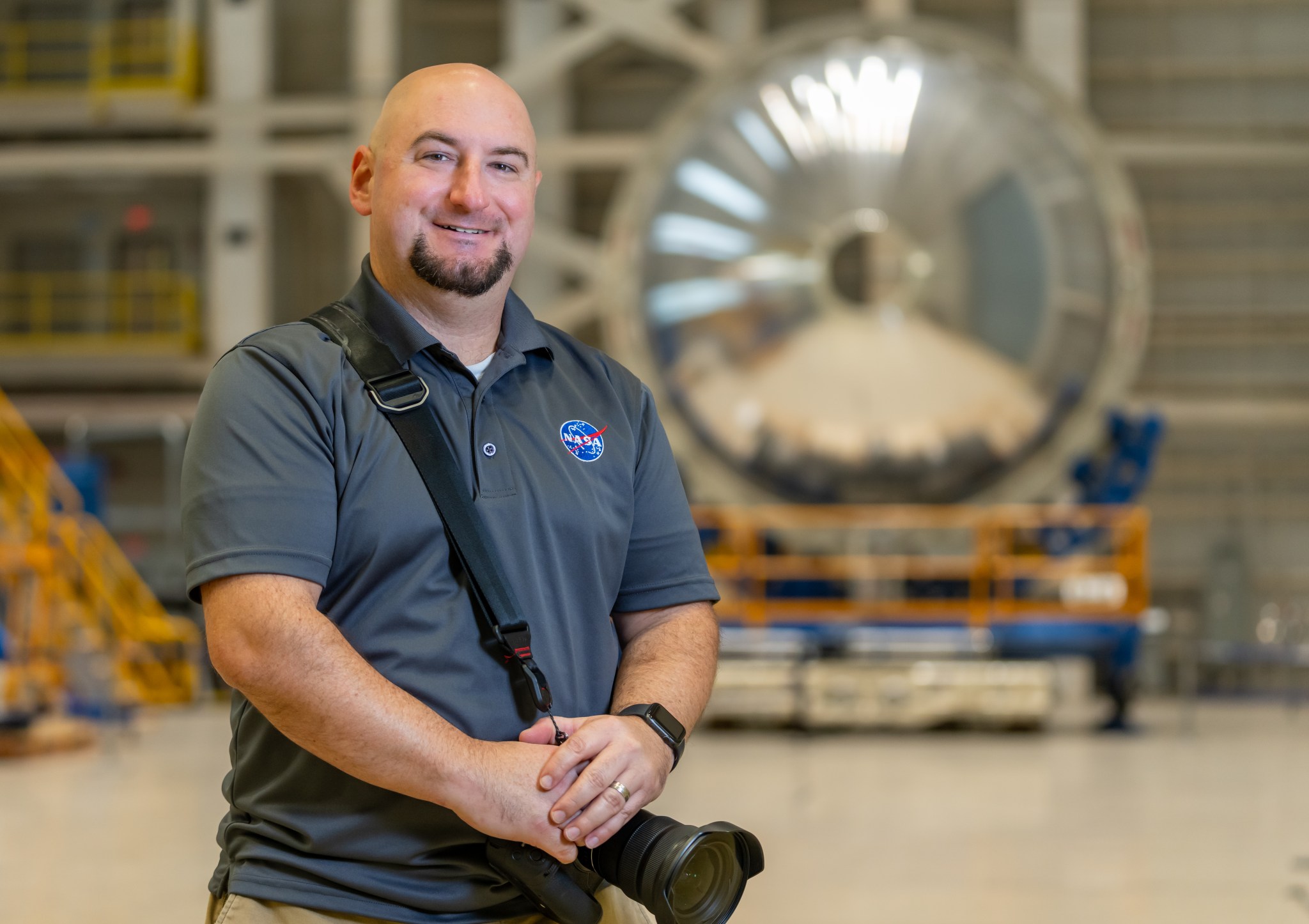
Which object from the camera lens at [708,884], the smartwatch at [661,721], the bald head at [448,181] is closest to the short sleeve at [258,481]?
the bald head at [448,181]

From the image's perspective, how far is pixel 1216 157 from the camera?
799 inches

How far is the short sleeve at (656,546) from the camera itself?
256cm

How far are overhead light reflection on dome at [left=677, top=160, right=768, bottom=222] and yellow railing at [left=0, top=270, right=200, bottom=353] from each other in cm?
1197

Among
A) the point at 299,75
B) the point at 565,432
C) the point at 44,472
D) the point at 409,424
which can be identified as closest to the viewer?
the point at 409,424

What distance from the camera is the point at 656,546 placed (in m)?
2.57

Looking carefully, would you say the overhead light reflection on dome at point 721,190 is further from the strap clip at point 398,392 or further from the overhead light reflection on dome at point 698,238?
the strap clip at point 398,392

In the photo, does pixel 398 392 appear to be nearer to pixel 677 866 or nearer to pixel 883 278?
pixel 677 866

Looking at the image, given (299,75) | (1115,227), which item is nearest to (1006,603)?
(1115,227)

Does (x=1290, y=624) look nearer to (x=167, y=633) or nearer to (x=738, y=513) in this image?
(x=738, y=513)

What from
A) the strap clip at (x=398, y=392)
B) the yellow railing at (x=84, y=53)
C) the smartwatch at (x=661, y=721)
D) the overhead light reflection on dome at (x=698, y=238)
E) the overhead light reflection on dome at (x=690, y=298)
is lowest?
the smartwatch at (x=661, y=721)

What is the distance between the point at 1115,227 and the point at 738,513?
4392mm

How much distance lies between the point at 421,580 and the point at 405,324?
44 cm

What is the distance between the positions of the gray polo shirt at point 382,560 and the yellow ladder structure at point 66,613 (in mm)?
11113

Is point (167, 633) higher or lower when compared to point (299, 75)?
lower
